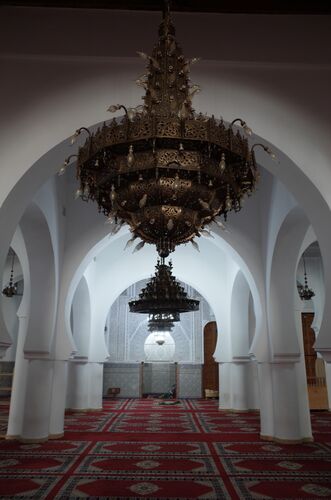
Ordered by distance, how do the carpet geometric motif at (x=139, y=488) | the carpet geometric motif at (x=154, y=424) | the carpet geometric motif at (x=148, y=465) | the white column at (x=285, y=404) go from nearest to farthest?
the carpet geometric motif at (x=139, y=488) < the carpet geometric motif at (x=148, y=465) < the white column at (x=285, y=404) < the carpet geometric motif at (x=154, y=424)

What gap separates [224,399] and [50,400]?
5.28 metres

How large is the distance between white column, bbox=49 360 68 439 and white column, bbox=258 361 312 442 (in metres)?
2.99

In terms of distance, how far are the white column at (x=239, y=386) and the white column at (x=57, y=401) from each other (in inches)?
172

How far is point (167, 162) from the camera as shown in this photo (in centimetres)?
214

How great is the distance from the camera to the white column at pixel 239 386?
9852 mm

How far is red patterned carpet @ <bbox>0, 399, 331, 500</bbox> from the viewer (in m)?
3.73

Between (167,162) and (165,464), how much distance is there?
12.3ft

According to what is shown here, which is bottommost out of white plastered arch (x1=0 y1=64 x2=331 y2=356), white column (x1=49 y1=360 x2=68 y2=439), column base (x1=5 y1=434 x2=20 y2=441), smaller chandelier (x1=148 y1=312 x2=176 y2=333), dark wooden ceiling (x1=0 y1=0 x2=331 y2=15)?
column base (x1=5 y1=434 x2=20 y2=441)

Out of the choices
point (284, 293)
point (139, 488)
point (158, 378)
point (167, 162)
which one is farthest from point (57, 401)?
point (158, 378)

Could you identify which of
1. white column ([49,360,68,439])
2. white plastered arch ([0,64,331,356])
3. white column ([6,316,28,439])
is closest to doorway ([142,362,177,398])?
white column ([49,360,68,439])

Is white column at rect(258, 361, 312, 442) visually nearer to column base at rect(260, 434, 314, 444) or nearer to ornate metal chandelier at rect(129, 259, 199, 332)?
column base at rect(260, 434, 314, 444)

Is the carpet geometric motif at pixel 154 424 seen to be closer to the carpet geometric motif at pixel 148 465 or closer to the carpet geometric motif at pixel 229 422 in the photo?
the carpet geometric motif at pixel 229 422

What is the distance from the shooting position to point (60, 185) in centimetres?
642

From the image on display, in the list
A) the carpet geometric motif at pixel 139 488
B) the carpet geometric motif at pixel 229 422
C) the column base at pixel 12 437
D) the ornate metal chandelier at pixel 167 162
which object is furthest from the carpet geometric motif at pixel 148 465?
the ornate metal chandelier at pixel 167 162
